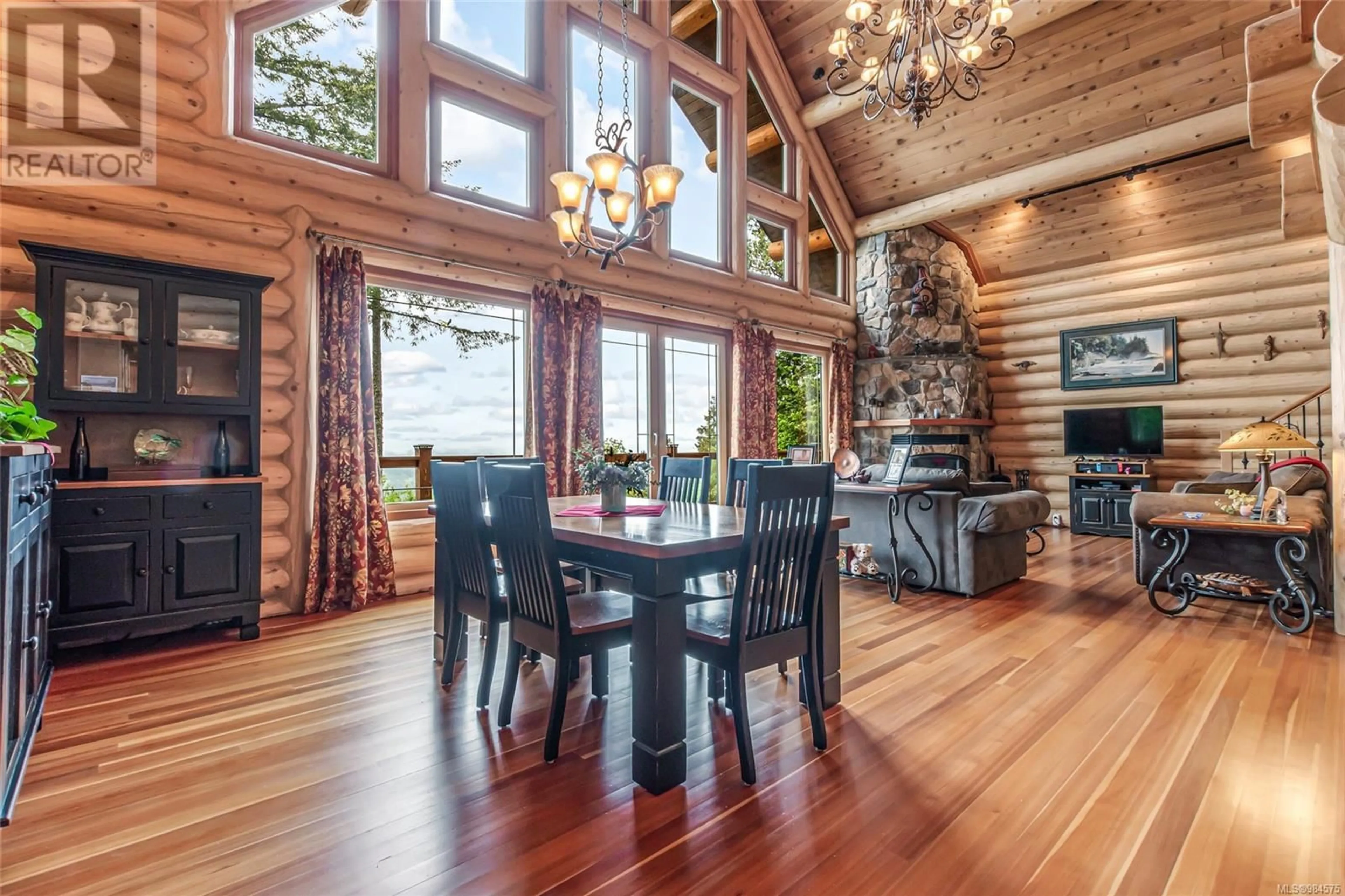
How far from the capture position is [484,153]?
5109 millimetres

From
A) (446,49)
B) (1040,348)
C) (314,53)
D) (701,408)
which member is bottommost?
(701,408)

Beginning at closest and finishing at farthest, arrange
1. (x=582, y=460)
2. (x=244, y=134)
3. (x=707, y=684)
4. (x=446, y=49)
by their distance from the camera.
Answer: (x=707, y=684), (x=582, y=460), (x=244, y=134), (x=446, y=49)

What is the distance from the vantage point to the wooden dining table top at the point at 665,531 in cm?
201

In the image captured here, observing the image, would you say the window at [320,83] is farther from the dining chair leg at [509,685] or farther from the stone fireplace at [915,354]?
the stone fireplace at [915,354]

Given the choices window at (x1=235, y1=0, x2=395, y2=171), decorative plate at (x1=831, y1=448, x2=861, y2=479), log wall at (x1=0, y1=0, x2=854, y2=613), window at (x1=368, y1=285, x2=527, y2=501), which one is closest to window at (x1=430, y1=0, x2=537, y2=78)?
log wall at (x1=0, y1=0, x2=854, y2=613)

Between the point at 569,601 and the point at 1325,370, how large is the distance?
8549 millimetres

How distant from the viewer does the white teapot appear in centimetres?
320

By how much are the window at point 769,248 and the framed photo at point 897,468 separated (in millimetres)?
3471

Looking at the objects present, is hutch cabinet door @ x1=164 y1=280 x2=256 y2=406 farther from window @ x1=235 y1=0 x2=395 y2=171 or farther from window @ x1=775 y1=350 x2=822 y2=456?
window @ x1=775 y1=350 x2=822 y2=456

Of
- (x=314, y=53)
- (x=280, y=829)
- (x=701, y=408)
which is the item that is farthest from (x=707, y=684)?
(x=314, y=53)

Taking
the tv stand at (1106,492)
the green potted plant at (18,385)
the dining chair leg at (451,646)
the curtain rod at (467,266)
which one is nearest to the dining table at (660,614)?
the dining chair leg at (451,646)

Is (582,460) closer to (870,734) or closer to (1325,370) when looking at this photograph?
(870,734)

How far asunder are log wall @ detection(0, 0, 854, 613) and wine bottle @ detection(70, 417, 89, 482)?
7.0 inches

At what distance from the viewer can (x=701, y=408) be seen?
6.77 meters
